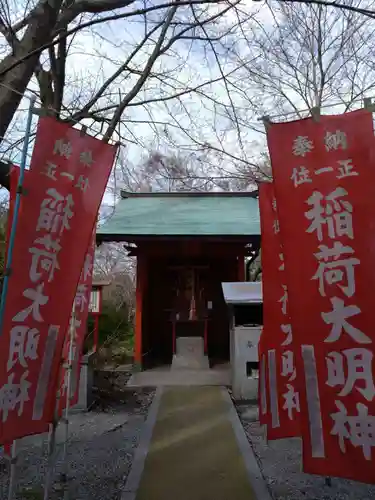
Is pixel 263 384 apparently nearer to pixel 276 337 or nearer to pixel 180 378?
pixel 276 337

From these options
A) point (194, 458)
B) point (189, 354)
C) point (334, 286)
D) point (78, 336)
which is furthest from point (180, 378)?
point (334, 286)

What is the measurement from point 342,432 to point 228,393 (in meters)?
5.69

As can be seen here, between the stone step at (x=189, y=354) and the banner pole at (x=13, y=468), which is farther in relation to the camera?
the stone step at (x=189, y=354)

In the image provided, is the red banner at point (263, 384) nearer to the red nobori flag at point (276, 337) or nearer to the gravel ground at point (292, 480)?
the red nobori flag at point (276, 337)

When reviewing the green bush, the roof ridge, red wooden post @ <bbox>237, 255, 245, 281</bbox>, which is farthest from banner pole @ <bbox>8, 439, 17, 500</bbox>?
the roof ridge

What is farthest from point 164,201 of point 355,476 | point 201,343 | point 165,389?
point 355,476

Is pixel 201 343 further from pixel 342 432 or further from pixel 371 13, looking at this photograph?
pixel 371 13

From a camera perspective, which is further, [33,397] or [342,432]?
[33,397]

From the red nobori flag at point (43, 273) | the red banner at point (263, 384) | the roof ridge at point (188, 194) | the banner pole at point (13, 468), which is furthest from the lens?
the roof ridge at point (188, 194)

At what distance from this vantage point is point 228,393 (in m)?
8.29

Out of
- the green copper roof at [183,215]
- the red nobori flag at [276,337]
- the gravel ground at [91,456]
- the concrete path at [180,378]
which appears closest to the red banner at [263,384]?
the red nobori flag at [276,337]

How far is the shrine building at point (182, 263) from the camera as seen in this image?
9.98 metres

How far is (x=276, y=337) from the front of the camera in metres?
4.40

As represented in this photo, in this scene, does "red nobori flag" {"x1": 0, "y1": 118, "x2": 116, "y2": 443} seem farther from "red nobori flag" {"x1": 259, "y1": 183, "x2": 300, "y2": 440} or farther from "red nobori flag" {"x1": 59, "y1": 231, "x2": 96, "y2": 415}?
"red nobori flag" {"x1": 259, "y1": 183, "x2": 300, "y2": 440}
